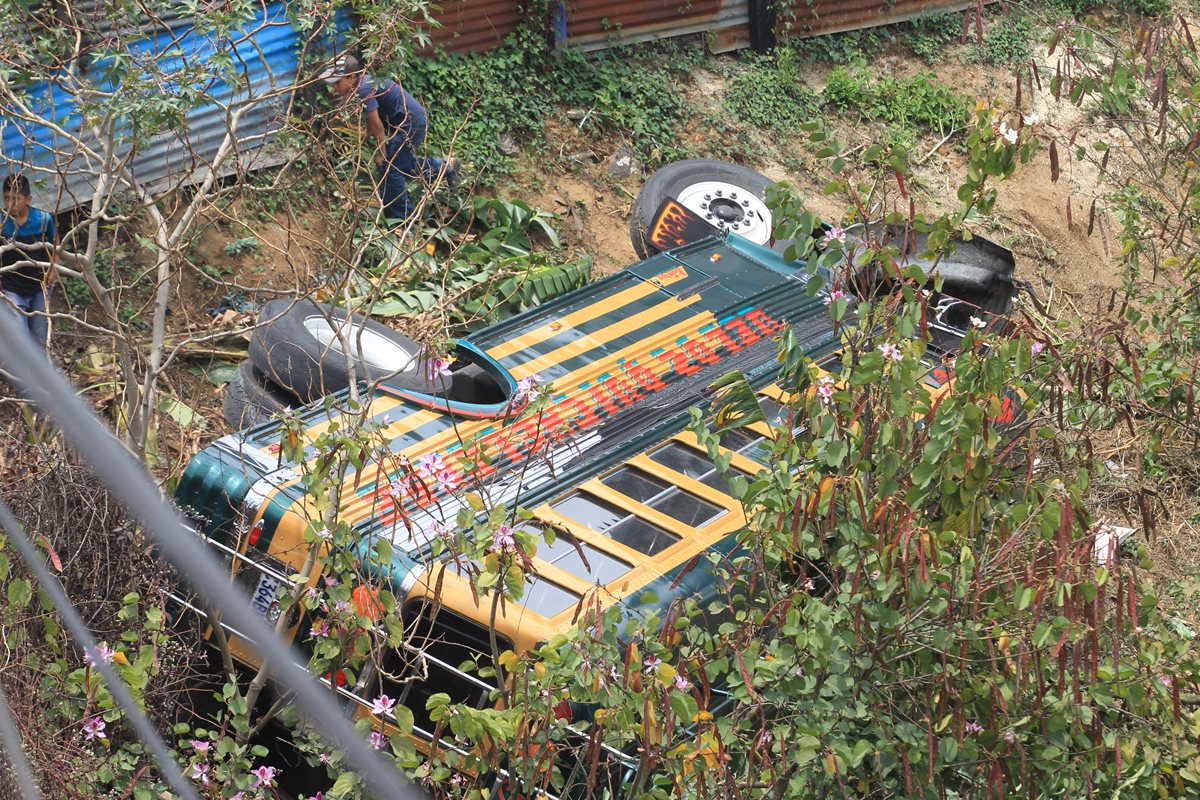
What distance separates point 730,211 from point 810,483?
544cm

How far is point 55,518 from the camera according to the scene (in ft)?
16.7

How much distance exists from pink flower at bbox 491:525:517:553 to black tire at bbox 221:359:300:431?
3.02 m

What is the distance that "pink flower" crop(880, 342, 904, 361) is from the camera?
3.56 metres

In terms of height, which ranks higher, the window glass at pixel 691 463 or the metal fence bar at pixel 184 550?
the window glass at pixel 691 463

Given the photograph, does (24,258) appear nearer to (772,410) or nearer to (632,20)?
(772,410)

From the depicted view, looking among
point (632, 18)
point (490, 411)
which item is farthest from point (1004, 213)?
point (490, 411)

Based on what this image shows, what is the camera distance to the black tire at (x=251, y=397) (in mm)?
6441

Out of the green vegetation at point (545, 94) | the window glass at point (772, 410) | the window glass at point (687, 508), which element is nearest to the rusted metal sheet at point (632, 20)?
the green vegetation at point (545, 94)

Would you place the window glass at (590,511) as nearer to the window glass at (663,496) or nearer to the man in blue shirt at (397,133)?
the window glass at (663,496)

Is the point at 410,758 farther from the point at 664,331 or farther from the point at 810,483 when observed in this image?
the point at 664,331

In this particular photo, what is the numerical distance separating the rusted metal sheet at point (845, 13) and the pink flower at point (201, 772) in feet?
34.9

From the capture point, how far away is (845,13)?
13477 millimetres

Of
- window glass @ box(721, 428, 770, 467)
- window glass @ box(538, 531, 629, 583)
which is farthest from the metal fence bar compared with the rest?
window glass @ box(721, 428, 770, 467)

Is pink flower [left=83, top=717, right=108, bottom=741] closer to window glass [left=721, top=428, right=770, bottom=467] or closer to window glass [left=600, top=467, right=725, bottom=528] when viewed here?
window glass [left=600, top=467, right=725, bottom=528]
